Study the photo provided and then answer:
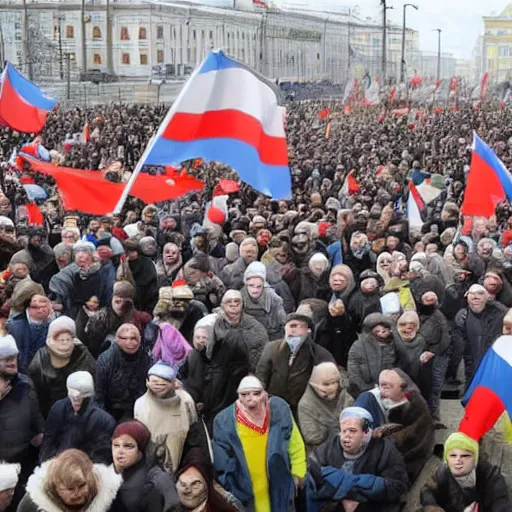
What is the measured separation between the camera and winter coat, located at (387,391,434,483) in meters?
5.10

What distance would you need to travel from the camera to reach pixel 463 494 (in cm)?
433

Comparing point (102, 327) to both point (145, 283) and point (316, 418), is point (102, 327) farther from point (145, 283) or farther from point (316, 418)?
point (145, 283)

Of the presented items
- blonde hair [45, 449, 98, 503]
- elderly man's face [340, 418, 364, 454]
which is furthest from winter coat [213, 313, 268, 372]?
blonde hair [45, 449, 98, 503]

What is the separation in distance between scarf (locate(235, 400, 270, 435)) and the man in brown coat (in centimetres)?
86

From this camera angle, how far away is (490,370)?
198 inches

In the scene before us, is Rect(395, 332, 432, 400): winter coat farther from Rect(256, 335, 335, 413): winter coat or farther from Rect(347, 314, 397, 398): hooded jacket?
Rect(256, 335, 335, 413): winter coat

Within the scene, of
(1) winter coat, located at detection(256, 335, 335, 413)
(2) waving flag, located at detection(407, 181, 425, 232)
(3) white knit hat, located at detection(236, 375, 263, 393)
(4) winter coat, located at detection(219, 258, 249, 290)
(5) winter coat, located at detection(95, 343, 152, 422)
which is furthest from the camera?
(2) waving flag, located at detection(407, 181, 425, 232)

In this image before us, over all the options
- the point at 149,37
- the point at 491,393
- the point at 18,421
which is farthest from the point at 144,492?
the point at 149,37

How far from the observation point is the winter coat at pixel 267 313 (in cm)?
637

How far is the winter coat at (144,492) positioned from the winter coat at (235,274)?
3608mm

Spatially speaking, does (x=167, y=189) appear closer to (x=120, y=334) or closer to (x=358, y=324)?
(x=358, y=324)

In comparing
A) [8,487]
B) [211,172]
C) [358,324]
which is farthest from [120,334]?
[211,172]

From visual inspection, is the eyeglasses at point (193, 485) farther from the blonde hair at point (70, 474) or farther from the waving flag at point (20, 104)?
the waving flag at point (20, 104)

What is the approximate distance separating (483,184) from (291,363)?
134 inches
